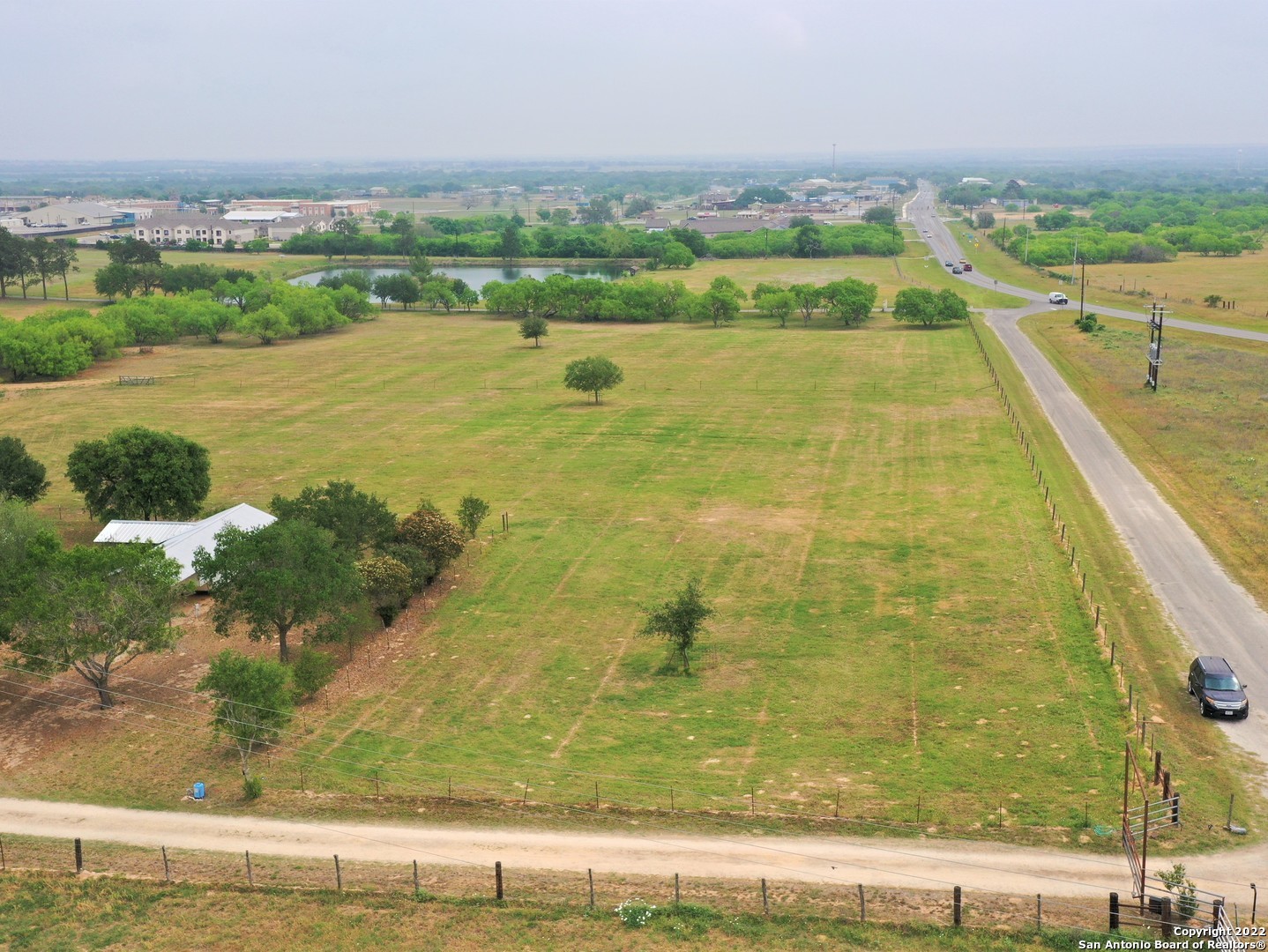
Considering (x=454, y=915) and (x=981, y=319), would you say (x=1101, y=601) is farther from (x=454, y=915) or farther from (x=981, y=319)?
(x=981, y=319)

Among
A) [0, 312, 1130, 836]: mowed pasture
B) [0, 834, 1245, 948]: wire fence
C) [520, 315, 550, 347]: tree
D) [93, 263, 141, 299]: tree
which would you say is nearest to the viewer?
[0, 834, 1245, 948]: wire fence

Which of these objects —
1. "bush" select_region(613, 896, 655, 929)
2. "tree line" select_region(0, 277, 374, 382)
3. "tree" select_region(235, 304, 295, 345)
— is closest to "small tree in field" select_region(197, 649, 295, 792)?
"bush" select_region(613, 896, 655, 929)

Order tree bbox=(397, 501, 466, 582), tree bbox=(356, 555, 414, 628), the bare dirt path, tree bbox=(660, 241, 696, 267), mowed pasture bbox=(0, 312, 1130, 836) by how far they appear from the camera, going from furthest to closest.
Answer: tree bbox=(660, 241, 696, 267)
tree bbox=(397, 501, 466, 582)
tree bbox=(356, 555, 414, 628)
mowed pasture bbox=(0, 312, 1130, 836)
the bare dirt path

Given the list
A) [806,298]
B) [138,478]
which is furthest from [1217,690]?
[806,298]

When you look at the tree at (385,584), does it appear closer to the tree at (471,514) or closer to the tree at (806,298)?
the tree at (471,514)

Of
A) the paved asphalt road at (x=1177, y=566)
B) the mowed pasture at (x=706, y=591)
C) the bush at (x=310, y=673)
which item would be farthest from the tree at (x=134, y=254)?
the bush at (x=310, y=673)

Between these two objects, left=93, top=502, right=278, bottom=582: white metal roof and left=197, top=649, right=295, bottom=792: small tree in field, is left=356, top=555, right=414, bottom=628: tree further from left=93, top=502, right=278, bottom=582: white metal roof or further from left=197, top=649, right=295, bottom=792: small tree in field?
left=197, top=649, right=295, bottom=792: small tree in field

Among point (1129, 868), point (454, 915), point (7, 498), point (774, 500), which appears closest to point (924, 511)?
point (774, 500)
